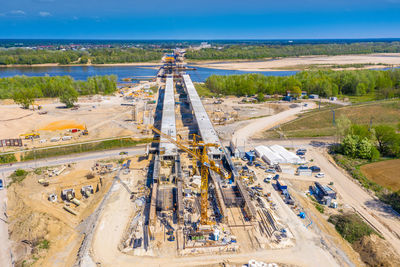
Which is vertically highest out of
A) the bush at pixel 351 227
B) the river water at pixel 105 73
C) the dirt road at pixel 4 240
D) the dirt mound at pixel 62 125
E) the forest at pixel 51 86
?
the river water at pixel 105 73

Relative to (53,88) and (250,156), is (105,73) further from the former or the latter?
(250,156)

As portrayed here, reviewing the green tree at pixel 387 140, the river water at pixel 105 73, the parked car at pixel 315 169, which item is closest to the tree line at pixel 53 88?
the river water at pixel 105 73

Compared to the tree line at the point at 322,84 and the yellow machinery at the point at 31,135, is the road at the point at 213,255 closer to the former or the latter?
the yellow machinery at the point at 31,135

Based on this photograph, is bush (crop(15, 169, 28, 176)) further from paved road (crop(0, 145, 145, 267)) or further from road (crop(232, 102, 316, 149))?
road (crop(232, 102, 316, 149))

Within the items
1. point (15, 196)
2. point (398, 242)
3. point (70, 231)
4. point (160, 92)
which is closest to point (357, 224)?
point (398, 242)

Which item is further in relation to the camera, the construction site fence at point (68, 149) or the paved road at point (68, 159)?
the construction site fence at point (68, 149)

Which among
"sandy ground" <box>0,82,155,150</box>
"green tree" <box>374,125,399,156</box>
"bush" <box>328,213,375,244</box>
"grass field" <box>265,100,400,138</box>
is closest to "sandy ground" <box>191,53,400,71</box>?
"grass field" <box>265,100,400,138</box>

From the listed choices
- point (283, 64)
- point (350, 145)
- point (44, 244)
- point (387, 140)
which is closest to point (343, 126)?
point (350, 145)
